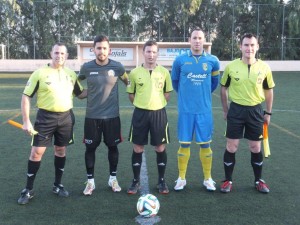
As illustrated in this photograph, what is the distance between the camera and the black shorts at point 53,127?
4.04m

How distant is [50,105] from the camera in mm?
4020

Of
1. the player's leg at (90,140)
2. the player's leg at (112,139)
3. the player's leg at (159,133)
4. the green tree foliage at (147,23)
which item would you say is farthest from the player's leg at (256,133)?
the green tree foliage at (147,23)

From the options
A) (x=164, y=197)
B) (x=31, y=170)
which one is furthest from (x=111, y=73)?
(x=164, y=197)

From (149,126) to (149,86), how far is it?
48 centimetres

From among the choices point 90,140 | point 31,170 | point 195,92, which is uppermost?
point 195,92

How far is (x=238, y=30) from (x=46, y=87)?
86.9 ft

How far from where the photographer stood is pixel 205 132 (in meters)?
4.39

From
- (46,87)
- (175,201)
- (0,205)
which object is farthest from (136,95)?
(0,205)

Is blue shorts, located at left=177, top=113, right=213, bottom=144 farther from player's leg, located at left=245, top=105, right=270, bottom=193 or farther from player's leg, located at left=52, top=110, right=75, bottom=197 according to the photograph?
player's leg, located at left=52, top=110, right=75, bottom=197

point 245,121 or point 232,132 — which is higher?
point 245,121

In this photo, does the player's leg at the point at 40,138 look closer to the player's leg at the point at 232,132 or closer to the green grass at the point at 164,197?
the green grass at the point at 164,197

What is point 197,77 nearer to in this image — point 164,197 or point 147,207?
point 164,197

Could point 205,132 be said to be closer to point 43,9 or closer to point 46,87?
point 46,87

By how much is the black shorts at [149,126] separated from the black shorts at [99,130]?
23cm
